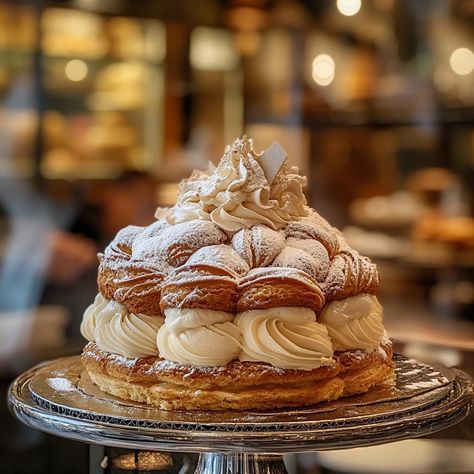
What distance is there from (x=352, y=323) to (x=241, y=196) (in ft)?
0.79

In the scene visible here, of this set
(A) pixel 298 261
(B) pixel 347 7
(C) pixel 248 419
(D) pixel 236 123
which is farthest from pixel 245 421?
(B) pixel 347 7

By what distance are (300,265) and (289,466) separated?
613 mm

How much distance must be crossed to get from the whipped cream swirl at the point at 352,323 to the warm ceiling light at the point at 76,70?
3652 mm

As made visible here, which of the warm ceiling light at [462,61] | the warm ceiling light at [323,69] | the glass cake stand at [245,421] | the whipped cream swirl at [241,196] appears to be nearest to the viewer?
the glass cake stand at [245,421]

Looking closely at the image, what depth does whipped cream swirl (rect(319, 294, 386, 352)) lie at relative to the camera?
51.8 inches

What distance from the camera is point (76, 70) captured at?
189 inches

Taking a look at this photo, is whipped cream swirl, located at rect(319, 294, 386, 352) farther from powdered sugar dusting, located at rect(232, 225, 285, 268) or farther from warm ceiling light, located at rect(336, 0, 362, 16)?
warm ceiling light, located at rect(336, 0, 362, 16)

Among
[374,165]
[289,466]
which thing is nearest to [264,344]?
[289,466]

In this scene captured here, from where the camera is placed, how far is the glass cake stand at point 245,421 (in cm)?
107

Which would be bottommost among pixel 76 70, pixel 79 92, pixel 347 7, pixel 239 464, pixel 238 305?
pixel 239 464

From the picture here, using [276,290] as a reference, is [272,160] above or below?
above

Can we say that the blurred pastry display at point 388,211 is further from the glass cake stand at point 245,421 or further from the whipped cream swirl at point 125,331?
the whipped cream swirl at point 125,331

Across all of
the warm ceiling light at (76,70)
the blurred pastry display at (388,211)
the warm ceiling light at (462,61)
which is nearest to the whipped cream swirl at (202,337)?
the warm ceiling light at (76,70)

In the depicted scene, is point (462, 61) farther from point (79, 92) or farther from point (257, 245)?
point (257, 245)
